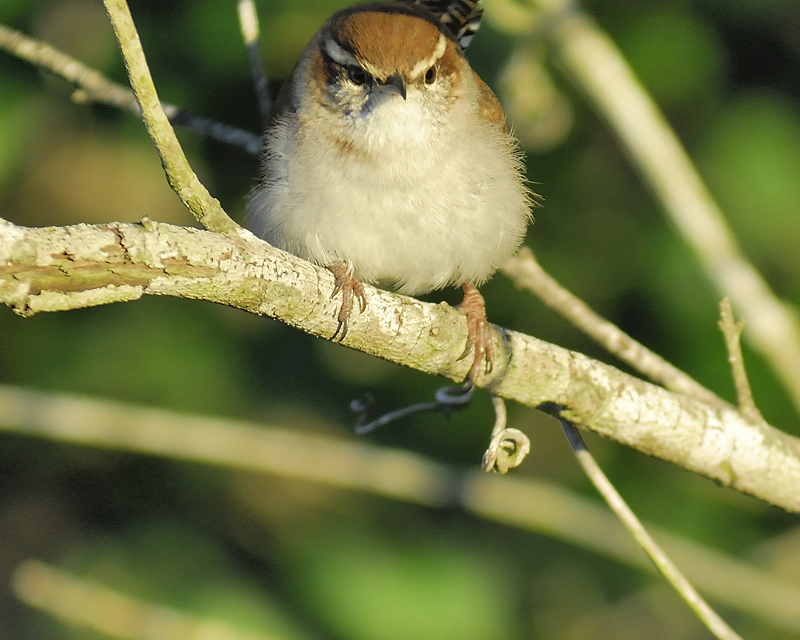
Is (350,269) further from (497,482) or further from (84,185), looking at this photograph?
(84,185)

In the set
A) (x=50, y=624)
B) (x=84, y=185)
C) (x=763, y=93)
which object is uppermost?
(x=763, y=93)

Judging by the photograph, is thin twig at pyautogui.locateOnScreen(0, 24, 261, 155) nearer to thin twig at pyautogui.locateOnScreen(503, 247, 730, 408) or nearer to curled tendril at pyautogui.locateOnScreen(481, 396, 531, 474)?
thin twig at pyautogui.locateOnScreen(503, 247, 730, 408)

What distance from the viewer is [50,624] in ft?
13.9

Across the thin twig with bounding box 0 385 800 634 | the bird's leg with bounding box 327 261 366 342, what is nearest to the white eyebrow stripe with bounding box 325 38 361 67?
the bird's leg with bounding box 327 261 366 342

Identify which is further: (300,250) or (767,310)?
(767,310)

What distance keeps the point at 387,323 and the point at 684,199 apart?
1.75 m

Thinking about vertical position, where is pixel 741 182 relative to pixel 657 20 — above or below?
below

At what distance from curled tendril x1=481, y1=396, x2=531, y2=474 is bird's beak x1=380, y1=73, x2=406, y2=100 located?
1.08 meters

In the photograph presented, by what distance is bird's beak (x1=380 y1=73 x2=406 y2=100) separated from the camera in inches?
108

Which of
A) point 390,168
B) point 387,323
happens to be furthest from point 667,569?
point 390,168

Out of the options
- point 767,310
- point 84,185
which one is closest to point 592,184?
point 767,310

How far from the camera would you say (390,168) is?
2758mm

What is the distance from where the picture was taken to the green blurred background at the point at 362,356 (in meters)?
3.85

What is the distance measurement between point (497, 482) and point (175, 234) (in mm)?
2479
